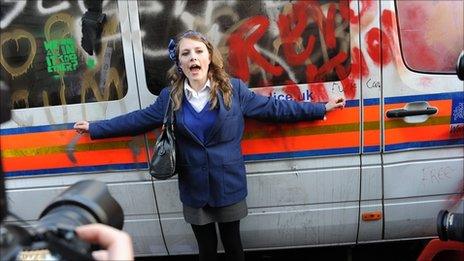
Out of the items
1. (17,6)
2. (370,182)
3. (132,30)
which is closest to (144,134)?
(132,30)

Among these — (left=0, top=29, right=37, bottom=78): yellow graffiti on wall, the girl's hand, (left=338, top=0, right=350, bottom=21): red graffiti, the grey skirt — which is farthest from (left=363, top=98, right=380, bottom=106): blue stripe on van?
(left=0, top=29, right=37, bottom=78): yellow graffiti on wall

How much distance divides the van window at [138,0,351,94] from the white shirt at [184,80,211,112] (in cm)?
27

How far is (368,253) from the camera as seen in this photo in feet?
12.7

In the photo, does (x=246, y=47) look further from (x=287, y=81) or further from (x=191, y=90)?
(x=191, y=90)

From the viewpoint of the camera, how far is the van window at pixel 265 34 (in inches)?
117

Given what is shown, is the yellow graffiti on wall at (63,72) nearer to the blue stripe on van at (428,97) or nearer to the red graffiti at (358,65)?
the red graffiti at (358,65)

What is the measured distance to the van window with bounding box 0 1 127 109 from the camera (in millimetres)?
3057

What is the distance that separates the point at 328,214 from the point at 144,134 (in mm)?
1241

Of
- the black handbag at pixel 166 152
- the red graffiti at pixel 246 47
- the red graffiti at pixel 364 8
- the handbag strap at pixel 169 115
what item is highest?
the red graffiti at pixel 364 8

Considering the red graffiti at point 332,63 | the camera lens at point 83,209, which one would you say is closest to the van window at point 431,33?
the red graffiti at point 332,63

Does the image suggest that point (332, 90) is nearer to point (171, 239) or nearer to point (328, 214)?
point (328, 214)

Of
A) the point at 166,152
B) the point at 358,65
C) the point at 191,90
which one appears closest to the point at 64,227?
the point at 166,152

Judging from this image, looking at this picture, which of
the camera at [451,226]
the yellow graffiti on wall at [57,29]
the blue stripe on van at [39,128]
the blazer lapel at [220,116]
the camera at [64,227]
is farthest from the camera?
the blue stripe on van at [39,128]

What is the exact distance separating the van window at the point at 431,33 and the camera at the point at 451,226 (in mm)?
1221
